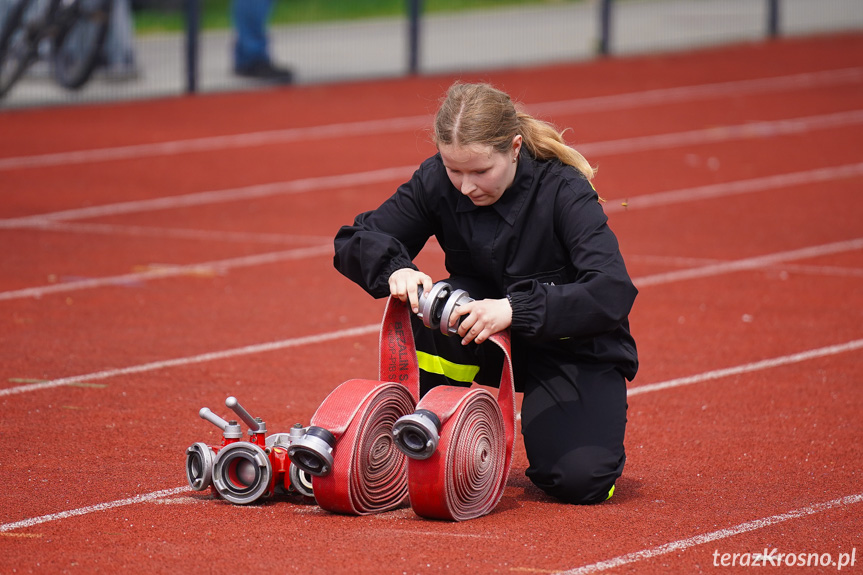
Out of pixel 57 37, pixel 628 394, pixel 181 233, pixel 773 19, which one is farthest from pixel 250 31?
pixel 628 394

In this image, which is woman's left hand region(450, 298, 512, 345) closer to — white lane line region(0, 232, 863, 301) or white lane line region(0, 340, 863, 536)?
white lane line region(0, 340, 863, 536)

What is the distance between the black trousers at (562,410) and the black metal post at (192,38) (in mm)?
12096

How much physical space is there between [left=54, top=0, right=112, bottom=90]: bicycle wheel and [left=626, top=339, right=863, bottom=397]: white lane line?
34.4 feet

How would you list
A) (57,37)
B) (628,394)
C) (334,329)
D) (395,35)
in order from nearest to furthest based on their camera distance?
(628,394)
(334,329)
(57,37)
(395,35)

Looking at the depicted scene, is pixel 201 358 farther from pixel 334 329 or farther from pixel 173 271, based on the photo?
pixel 173 271

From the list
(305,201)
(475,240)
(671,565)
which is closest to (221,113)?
(305,201)

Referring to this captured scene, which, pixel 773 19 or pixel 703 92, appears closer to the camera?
pixel 703 92

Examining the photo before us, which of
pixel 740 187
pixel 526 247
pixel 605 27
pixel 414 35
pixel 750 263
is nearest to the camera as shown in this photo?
pixel 526 247

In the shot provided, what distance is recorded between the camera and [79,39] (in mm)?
15672

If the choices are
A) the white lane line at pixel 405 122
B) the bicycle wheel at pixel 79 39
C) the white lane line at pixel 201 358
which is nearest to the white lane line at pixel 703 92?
the white lane line at pixel 405 122

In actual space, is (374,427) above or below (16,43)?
below

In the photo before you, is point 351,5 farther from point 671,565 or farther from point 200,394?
point 671,565

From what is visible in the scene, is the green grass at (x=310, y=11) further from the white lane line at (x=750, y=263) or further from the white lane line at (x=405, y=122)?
the white lane line at (x=750, y=263)

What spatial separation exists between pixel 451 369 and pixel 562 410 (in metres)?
0.45
